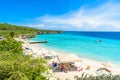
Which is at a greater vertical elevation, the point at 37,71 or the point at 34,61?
the point at 34,61

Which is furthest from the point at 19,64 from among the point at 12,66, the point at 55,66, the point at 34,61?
the point at 55,66

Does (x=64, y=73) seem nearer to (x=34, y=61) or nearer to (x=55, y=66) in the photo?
(x=55, y=66)

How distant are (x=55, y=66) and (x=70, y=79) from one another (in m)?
3.00

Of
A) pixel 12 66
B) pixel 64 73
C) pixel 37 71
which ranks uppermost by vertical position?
pixel 12 66

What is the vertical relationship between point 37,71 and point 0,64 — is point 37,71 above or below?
below

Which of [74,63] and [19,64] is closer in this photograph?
[19,64]

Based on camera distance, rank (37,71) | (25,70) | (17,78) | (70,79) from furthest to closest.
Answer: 1. (70,79)
2. (37,71)
3. (25,70)
4. (17,78)

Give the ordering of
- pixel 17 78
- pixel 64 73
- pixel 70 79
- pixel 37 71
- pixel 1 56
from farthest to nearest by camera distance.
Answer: pixel 64 73, pixel 70 79, pixel 1 56, pixel 37 71, pixel 17 78

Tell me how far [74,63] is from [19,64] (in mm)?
9413

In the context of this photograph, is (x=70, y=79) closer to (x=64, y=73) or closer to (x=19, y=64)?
(x=64, y=73)

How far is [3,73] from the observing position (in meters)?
5.43

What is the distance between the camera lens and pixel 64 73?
12.8 m

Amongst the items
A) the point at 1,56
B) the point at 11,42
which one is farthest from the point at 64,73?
the point at 1,56

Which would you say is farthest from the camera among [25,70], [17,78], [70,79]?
[70,79]
